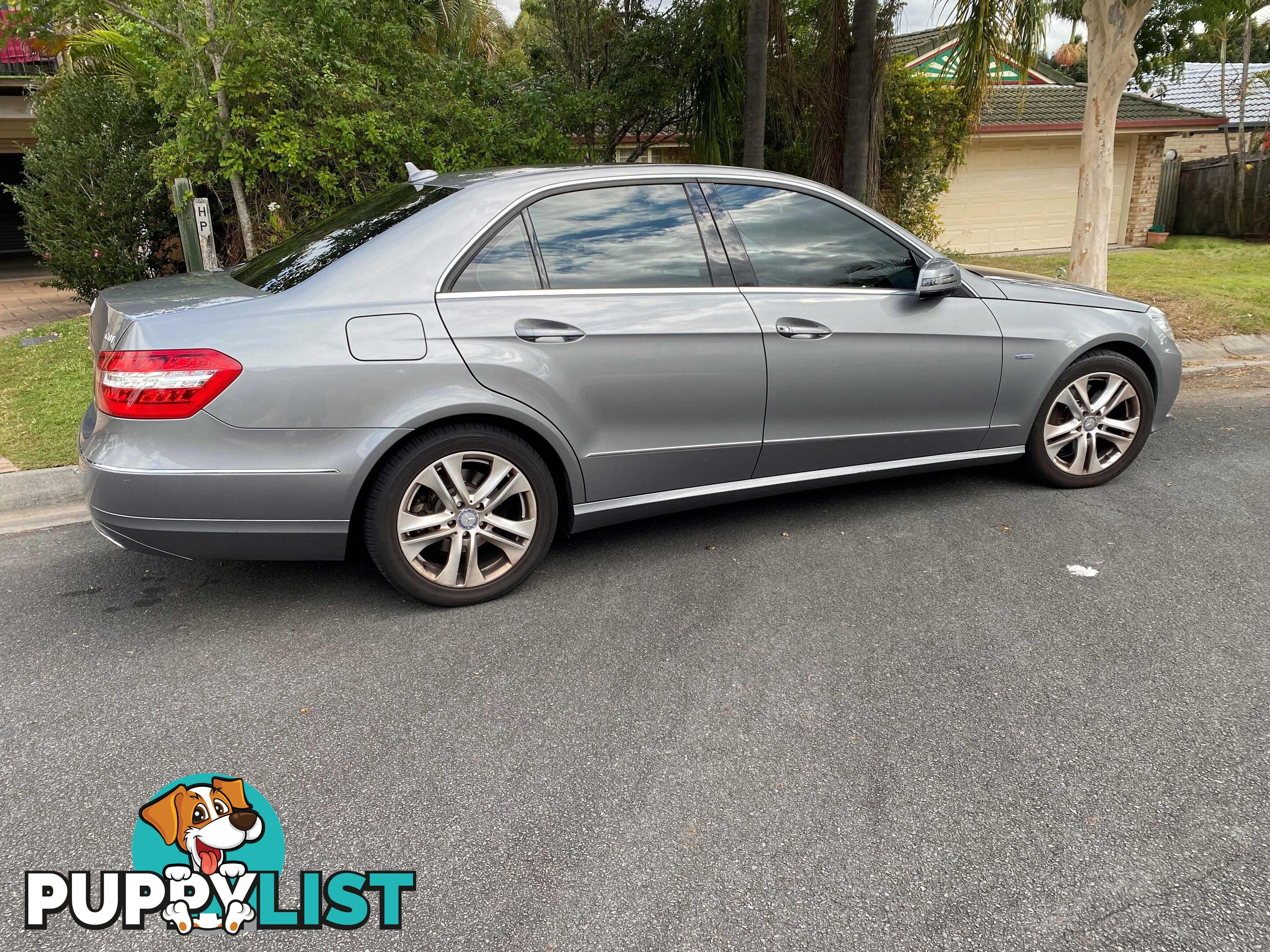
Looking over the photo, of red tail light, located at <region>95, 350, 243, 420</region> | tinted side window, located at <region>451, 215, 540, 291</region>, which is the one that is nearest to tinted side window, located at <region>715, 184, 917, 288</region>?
tinted side window, located at <region>451, 215, 540, 291</region>

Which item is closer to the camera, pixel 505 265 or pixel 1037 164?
pixel 505 265

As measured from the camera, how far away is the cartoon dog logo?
2424 mm

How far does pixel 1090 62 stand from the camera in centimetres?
920

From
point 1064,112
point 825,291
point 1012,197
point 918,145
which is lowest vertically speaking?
point 825,291

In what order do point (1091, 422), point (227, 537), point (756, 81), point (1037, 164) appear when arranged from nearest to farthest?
A: point (227, 537) < point (1091, 422) < point (756, 81) < point (1037, 164)

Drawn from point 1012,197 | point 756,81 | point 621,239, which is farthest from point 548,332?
point 1012,197

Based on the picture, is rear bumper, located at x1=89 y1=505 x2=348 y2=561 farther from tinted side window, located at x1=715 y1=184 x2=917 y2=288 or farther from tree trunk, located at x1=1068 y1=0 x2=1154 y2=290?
tree trunk, located at x1=1068 y1=0 x2=1154 y2=290

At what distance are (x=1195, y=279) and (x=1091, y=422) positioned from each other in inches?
377

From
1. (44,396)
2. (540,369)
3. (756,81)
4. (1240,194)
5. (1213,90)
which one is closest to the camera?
(540,369)

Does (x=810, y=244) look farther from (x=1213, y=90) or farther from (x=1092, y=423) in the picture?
(x=1213, y=90)

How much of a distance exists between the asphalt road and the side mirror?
1128mm
